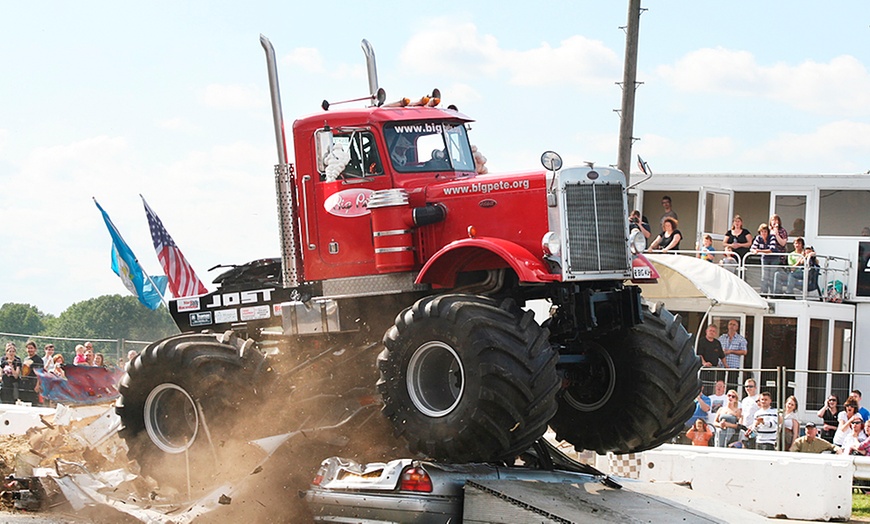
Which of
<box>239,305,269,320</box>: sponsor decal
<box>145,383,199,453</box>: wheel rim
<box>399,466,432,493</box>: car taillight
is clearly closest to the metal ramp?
<box>399,466,432,493</box>: car taillight

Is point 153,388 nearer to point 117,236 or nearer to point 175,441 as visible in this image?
point 175,441

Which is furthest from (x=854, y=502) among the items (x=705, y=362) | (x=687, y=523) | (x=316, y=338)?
(x=316, y=338)

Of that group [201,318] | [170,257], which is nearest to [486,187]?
[201,318]

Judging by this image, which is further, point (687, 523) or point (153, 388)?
point (153, 388)

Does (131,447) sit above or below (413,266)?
below

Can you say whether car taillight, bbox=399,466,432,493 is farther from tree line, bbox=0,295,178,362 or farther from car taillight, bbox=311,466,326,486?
tree line, bbox=0,295,178,362

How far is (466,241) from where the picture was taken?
29.7 ft

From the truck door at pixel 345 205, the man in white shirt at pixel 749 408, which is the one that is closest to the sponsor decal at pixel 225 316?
the truck door at pixel 345 205

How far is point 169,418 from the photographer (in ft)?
35.1

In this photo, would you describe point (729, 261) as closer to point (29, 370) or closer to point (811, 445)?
point (811, 445)

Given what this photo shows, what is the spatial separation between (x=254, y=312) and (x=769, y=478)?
20.3 ft

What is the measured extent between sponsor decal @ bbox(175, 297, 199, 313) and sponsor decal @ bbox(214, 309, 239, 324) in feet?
0.89

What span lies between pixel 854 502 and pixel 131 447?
8506 millimetres

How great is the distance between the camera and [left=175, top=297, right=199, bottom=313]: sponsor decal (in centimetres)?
1169
